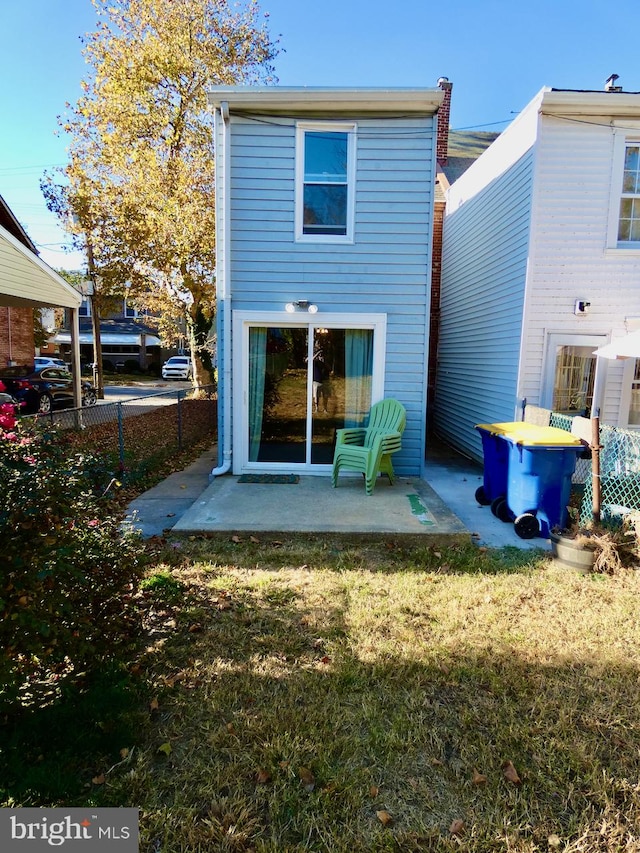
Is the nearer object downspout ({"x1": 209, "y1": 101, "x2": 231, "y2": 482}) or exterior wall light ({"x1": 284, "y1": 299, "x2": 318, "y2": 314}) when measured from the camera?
downspout ({"x1": 209, "y1": 101, "x2": 231, "y2": 482})

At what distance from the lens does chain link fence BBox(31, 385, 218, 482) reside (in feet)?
21.2

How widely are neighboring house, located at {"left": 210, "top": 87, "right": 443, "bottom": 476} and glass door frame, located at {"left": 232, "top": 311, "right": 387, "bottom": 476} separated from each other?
0.05 feet

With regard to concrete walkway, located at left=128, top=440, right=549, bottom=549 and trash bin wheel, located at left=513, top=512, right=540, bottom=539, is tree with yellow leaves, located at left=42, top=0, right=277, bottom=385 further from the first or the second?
trash bin wheel, located at left=513, top=512, right=540, bottom=539

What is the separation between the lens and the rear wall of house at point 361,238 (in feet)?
20.9

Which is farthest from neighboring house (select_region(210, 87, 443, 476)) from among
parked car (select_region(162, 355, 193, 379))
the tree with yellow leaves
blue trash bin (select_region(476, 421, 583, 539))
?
parked car (select_region(162, 355, 193, 379))

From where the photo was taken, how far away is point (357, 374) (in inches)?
267

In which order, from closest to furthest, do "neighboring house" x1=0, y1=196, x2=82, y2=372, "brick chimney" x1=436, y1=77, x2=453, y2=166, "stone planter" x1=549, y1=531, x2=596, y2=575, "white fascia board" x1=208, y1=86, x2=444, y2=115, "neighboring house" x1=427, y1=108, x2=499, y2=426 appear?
"stone planter" x1=549, y1=531, x2=596, y2=575, "white fascia board" x1=208, y1=86, x2=444, y2=115, "neighboring house" x1=0, y1=196, x2=82, y2=372, "brick chimney" x1=436, y1=77, x2=453, y2=166, "neighboring house" x1=427, y1=108, x2=499, y2=426

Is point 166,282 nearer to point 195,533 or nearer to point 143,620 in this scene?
point 195,533

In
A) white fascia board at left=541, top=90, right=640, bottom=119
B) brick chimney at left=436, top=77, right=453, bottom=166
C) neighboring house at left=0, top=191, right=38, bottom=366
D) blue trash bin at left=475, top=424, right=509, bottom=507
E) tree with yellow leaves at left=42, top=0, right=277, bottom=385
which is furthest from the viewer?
neighboring house at left=0, top=191, right=38, bottom=366

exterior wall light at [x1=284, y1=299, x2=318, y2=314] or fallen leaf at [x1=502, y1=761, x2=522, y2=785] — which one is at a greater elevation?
exterior wall light at [x1=284, y1=299, x2=318, y2=314]

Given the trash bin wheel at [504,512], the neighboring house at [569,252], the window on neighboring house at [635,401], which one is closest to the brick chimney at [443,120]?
the neighboring house at [569,252]

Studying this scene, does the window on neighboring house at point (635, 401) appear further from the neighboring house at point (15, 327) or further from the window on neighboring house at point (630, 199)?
the neighboring house at point (15, 327)

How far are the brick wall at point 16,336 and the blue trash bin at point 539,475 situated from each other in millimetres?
17633

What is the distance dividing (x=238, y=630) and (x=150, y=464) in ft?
16.4
